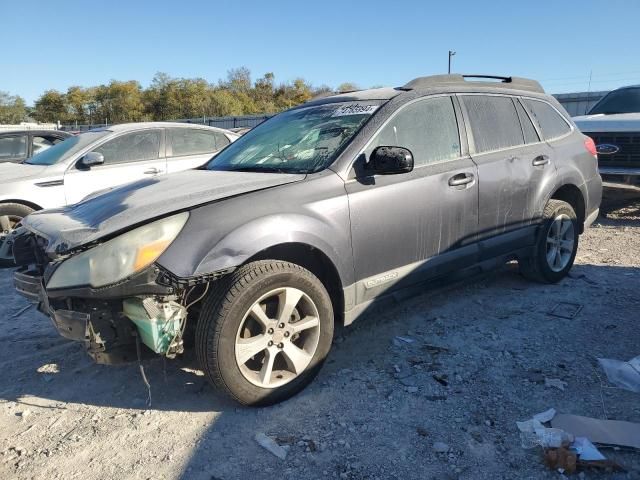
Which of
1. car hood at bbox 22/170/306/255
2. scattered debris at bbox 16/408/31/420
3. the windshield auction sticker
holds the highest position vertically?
the windshield auction sticker

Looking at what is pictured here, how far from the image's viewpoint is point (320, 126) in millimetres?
3602

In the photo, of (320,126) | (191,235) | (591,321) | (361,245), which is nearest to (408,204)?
(361,245)

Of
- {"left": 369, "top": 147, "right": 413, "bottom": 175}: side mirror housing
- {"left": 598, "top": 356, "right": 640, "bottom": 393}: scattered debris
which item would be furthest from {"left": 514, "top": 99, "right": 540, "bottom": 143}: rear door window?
{"left": 598, "top": 356, "right": 640, "bottom": 393}: scattered debris

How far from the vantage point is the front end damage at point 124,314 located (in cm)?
243

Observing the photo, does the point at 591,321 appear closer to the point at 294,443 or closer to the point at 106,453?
the point at 294,443

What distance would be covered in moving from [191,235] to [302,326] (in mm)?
817

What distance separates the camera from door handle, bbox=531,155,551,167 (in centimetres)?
424

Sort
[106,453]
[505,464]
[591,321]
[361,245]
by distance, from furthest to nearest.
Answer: [591,321]
[361,245]
[106,453]
[505,464]

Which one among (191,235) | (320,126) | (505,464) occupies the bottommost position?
→ (505,464)

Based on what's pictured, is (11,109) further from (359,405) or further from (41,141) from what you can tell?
(359,405)

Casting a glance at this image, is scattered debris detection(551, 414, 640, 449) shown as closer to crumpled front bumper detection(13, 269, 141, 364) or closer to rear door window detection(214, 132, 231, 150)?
crumpled front bumper detection(13, 269, 141, 364)

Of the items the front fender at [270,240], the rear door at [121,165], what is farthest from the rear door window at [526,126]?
the rear door at [121,165]

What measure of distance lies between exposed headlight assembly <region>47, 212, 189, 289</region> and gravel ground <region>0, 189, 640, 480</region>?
68cm

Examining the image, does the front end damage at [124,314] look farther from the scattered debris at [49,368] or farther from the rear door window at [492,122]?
the rear door window at [492,122]
